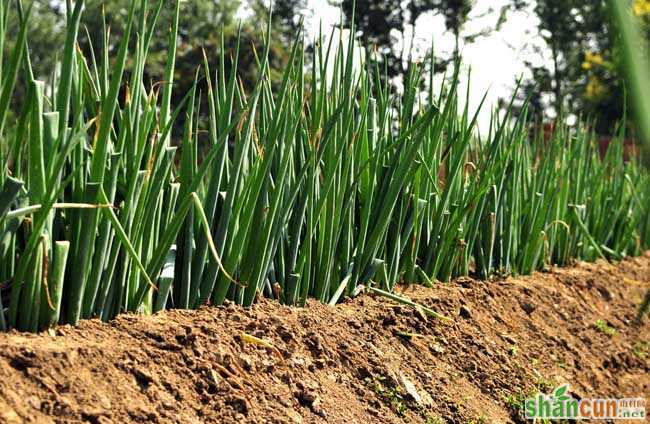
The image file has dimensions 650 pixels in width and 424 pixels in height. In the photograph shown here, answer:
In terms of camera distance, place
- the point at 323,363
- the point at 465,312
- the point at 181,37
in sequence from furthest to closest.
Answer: the point at 181,37 < the point at 465,312 < the point at 323,363

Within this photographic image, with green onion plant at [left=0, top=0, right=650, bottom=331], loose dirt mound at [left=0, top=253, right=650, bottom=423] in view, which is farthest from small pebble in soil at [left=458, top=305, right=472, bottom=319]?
green onion plant at [left=0, top=0, right=650, bottom=331]

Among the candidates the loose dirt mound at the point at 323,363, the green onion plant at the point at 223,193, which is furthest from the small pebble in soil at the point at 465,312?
the green onion plant at the point at 223,193

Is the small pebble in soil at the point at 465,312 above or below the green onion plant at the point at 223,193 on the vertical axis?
below

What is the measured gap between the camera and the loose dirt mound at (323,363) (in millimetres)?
1251

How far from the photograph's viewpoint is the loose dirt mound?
4.10ft

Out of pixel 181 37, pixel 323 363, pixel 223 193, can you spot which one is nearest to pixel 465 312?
pixel 323 363

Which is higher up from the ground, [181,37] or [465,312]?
[181,37]

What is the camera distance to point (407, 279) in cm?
246

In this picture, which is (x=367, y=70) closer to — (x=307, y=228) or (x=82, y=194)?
(x=307, y=228)

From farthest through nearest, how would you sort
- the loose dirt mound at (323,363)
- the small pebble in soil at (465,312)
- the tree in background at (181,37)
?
the tree in background at (181,37), the small pebble in soil at (465,312), the loose dirt mound at (323,363)

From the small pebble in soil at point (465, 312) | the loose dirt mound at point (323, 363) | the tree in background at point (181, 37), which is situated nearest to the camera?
the loose dirt mound at point (323, 363)

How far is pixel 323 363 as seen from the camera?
1.71 m

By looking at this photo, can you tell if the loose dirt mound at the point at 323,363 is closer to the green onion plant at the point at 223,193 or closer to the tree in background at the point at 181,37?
the green onion plant at the point at 223,193

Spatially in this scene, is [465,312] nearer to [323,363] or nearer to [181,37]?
[323,363]
